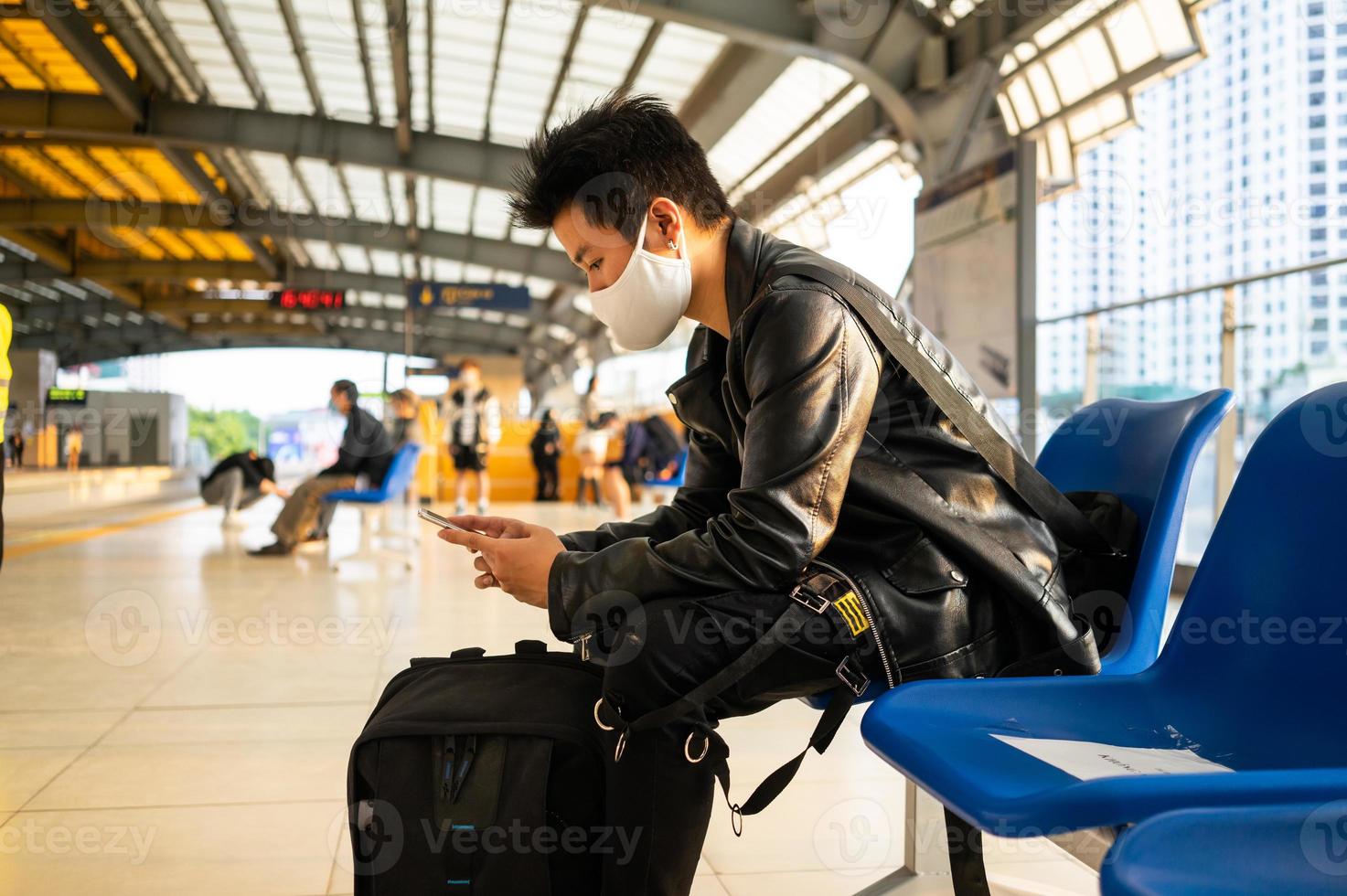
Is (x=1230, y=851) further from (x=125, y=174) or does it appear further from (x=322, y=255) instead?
(x=322, y=255)

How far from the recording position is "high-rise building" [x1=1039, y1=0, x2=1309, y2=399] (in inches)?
205

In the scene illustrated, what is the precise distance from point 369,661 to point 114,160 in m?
15.6

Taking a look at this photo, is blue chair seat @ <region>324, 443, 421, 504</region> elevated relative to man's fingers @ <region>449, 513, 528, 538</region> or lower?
lower

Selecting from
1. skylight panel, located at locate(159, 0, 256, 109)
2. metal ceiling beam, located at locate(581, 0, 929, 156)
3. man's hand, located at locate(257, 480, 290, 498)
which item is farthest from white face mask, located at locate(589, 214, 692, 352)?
skylight panel, located at locate(159, 0, 256, 109)

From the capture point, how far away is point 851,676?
1192mm

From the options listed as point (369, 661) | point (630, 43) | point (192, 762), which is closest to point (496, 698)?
point (192, 762)

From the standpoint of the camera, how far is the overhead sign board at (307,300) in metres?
19.1

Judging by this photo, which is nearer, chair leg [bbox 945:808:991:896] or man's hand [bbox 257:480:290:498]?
chair leg [bbox 945:808:991:896]

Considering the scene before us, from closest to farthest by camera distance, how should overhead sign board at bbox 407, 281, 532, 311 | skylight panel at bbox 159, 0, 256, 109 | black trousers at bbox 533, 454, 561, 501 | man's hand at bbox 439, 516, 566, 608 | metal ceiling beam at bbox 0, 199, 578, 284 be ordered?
man's hand at bbox 439, 516, 566, 608 < skylight panel at bbox 159, 0, 256, 109 < black trousers at bbox 533, 454, 561, 501 < overhead sign board at bbox 407, 281, 532, 311 < metal ceiling beam at bbox 0, 199, 578, 284

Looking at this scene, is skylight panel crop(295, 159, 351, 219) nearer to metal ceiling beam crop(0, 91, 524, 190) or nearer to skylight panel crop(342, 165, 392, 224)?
skylight panel crop(342, 165, 392, 224)

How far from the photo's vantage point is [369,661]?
148 inches

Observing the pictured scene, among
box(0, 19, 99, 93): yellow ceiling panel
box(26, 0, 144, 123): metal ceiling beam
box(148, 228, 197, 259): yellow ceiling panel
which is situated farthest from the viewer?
box(148, 228, 197, 259): yellow ceiling panel

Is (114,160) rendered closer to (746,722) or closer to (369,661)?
(369,661)

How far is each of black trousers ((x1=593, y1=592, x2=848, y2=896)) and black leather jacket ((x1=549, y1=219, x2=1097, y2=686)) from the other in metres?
0.04
